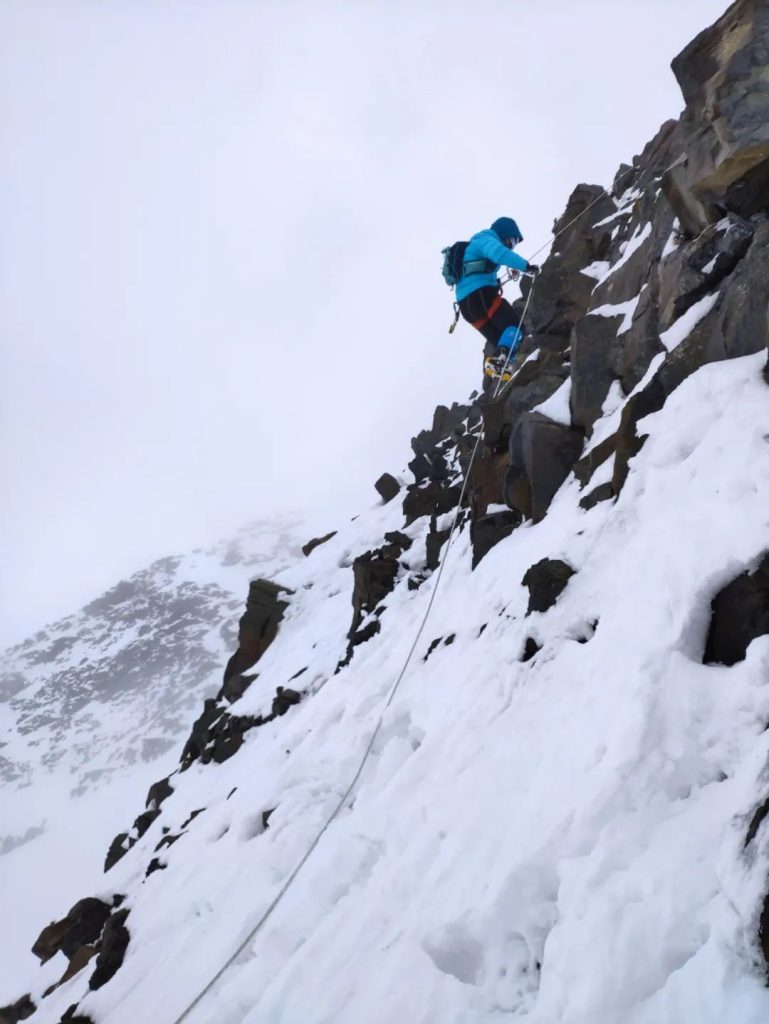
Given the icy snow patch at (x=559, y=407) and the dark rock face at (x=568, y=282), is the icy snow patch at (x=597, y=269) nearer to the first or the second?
the dark rock face at (x=568, y=282)

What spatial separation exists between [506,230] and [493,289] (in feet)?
3.29

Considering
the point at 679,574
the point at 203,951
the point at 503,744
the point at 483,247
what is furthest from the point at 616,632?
the point at 483,247

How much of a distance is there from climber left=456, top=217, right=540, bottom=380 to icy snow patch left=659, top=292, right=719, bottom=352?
4.05 meters

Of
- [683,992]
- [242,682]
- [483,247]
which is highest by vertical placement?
[483,247]

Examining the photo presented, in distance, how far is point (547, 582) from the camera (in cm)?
510

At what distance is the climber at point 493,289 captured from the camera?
9.75m

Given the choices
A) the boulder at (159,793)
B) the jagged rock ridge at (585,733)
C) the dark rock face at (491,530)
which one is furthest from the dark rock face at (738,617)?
the boulder at (159,793)

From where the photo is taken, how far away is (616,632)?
12.9 ft

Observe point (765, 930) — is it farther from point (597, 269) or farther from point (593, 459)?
point (597, 269)

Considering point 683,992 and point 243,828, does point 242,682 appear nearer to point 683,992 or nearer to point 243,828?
point 243,828

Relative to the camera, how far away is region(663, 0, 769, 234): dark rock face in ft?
16.2

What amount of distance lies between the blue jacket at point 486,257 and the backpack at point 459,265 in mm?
76

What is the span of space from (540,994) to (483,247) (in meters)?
10.1

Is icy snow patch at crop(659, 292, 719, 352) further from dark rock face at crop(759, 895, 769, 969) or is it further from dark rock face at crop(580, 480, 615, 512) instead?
dark rock face at crop(759, 895, 769, 969)
